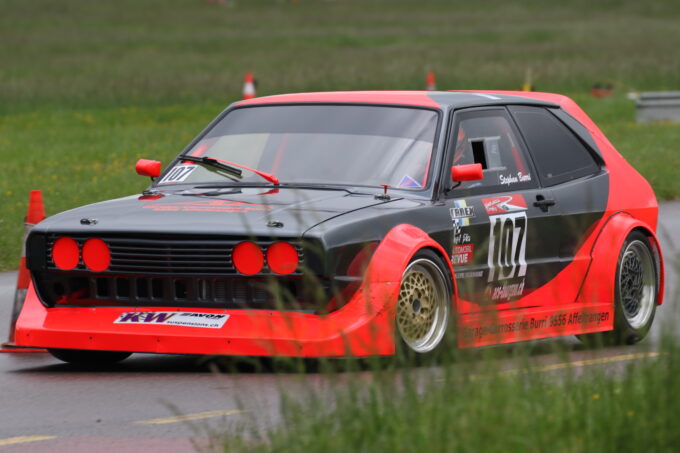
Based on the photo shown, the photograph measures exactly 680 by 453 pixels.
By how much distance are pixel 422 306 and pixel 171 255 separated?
128cm

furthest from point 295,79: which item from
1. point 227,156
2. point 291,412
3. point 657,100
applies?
point 291,412

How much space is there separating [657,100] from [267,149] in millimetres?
22139

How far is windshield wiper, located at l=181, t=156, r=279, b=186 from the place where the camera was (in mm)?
8875

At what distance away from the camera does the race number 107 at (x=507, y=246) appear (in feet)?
28.9

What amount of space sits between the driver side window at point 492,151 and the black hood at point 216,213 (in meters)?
0.81

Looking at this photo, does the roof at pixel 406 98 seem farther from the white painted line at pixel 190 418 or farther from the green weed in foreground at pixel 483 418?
the green weed in foreground at pixel 483 418

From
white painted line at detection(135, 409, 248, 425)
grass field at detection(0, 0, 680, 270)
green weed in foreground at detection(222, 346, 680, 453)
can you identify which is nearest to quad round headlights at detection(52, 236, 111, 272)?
white painted line at detection(135, 409, 248, 425)

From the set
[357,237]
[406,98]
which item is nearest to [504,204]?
[406,98]

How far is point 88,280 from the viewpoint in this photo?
8.23 m

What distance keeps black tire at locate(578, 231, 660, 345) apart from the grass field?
5.90m

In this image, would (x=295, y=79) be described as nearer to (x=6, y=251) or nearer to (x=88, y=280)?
(x=6, y=251)

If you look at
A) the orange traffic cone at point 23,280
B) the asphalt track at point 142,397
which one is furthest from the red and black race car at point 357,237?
the orange traffic cone at point 23,280

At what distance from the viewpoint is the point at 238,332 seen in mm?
7750

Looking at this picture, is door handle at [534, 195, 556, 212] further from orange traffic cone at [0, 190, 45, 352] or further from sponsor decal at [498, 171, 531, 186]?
orange traffic cone at [0, 190, 45, 352]
